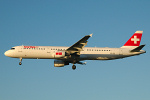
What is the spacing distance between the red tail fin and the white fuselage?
250 centimetres

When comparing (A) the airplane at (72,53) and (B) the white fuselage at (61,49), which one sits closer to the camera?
(A) the airplane at (72,53)

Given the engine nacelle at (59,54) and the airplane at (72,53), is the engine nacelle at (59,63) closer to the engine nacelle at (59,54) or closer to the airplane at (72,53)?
the airplane at (72,53)

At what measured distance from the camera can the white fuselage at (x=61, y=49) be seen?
64.6m

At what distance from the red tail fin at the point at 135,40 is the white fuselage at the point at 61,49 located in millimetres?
2497

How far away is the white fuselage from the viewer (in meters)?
64.6

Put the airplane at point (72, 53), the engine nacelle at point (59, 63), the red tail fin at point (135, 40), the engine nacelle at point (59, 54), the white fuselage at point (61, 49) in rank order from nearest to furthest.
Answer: the engine nacelle at point (59, 54) → the airplane at point (72, 53) → the white fuselage at point (61, 49) → the engine nacelle at point (59, 63) → the red tail fin at point (135, 40)

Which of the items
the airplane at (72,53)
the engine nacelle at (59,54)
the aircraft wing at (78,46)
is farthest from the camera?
the airplane at (72,53)

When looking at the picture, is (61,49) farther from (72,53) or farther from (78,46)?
(78,46)

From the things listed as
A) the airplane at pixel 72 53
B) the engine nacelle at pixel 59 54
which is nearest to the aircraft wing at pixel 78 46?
the airplane at pixel 72 53

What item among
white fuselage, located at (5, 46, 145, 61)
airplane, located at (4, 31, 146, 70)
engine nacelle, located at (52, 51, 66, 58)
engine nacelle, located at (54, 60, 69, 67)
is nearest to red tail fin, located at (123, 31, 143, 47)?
airplane, located at (4, 31, 146, 70)

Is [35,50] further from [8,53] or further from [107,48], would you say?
[107,48]

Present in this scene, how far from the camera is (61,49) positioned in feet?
216

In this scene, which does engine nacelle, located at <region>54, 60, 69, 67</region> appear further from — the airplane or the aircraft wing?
the aircraft wing

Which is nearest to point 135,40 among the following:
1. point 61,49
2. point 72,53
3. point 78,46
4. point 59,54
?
point 78,46
